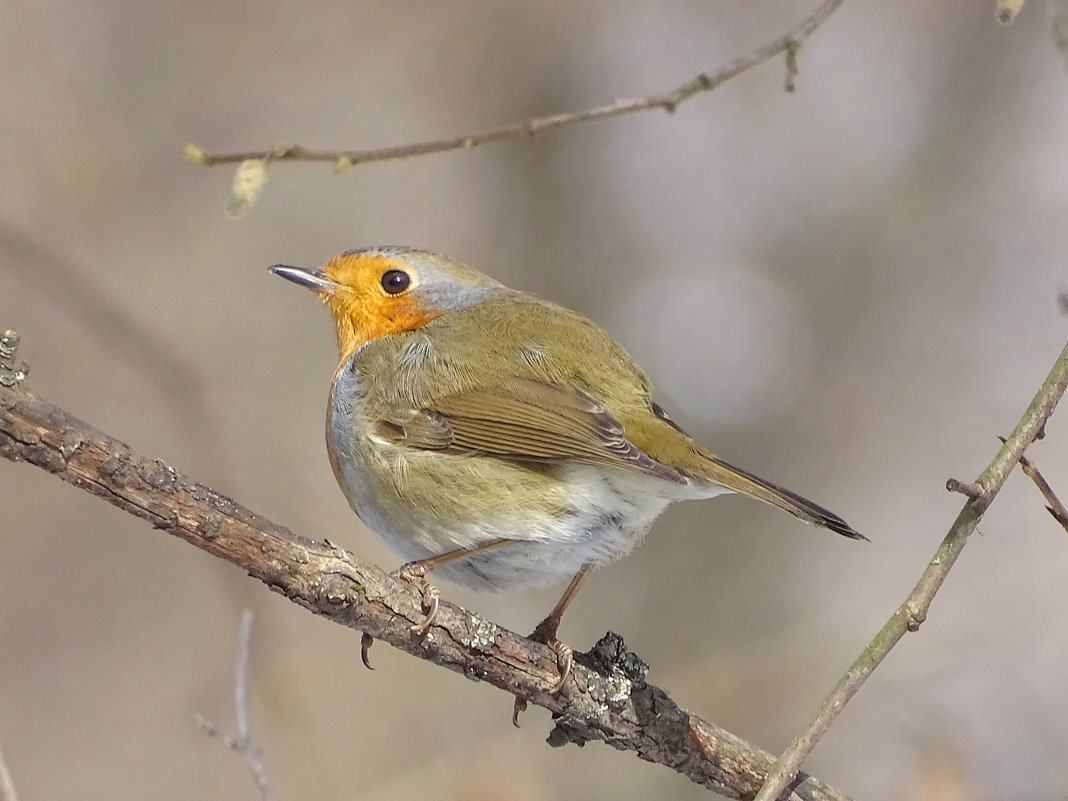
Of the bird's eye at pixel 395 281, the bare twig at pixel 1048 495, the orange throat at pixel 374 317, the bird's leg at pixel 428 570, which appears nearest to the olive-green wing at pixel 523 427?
the bird's leg at pixel 428 570

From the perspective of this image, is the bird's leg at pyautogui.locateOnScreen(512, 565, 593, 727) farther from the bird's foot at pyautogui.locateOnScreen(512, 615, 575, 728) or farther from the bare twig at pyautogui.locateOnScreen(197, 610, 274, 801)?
the bare twig at pyautogui.locateOnScreen(197, 610, 274, 801)

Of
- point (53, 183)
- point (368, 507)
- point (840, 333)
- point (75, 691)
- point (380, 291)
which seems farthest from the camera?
point (840, 333)

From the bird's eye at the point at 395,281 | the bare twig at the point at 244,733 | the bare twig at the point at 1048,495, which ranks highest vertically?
the bird's eye at the point at 395,281

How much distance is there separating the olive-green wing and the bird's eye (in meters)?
0.73

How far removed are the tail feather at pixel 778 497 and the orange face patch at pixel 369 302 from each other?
53.7 inches

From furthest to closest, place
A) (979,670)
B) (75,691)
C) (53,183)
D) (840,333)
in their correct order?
(840,333) < (53,183) < (75,691) < (979,670)

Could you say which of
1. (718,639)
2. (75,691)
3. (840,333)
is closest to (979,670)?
(718,639)

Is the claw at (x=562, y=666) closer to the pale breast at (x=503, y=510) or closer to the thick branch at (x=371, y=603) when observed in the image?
the thick branch at (x=371, y=603)

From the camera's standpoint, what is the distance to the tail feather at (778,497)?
2.43 meters

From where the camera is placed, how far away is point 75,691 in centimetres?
607

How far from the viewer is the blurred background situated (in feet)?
18.1

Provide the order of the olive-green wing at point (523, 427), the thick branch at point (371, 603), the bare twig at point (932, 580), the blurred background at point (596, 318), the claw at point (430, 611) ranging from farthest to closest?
1. the blurred background at point (596, 318)
2. the olive-green wing at point (523, 427)
3. the claw at point (430, 611)
4. the bare twig at point (932, 580)
5. the thick branch at point (371, 603)

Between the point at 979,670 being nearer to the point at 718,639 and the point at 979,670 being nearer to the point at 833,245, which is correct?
the point at 718,639

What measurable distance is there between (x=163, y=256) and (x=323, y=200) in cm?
115
